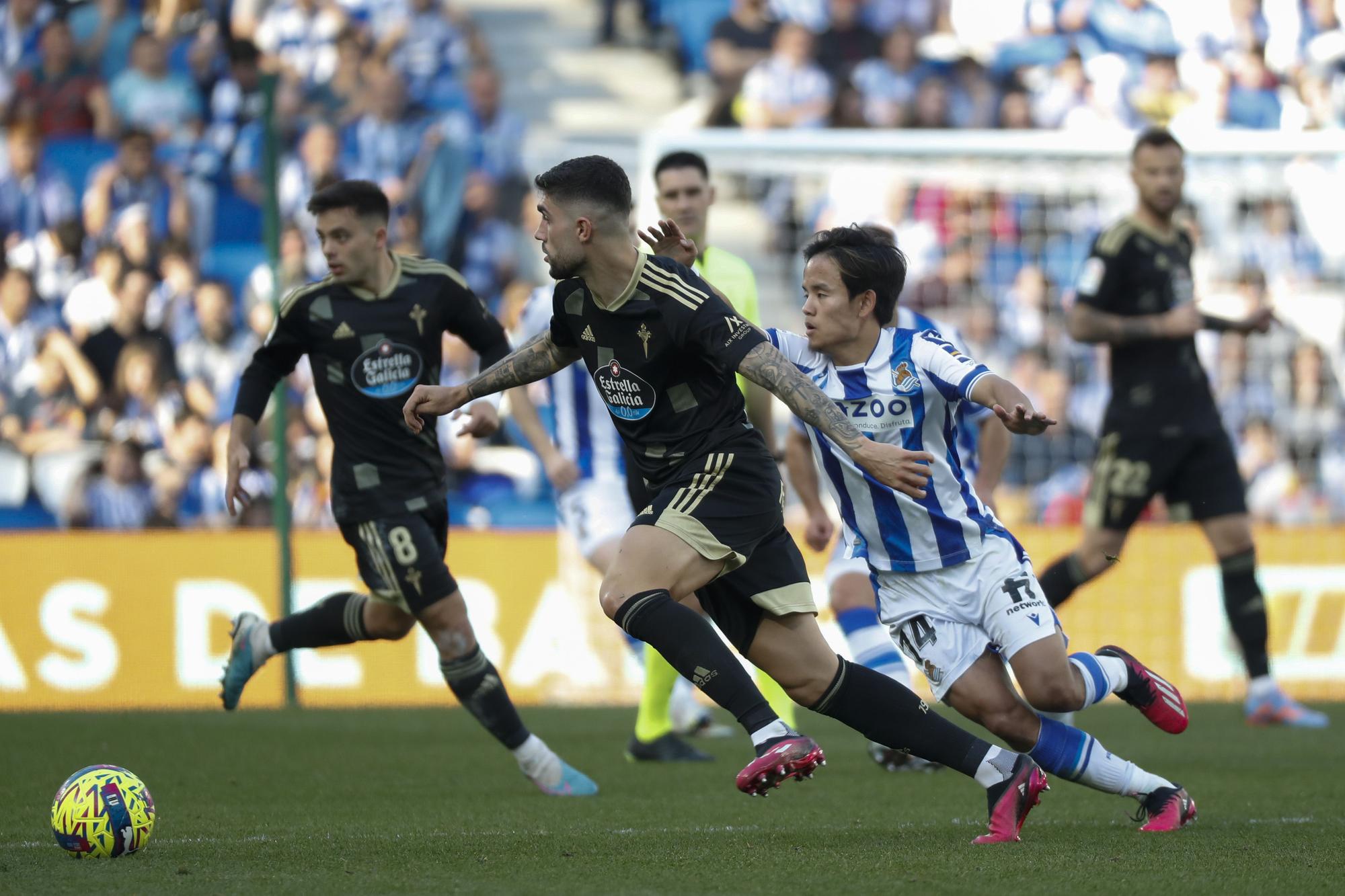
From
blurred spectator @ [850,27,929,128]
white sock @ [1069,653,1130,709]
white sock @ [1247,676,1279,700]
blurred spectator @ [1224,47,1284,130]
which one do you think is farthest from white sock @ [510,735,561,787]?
blurred spectator @ [1224,47,1284,130]

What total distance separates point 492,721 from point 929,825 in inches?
65.8

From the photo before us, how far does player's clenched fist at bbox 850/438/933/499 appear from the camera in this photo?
4234 mm

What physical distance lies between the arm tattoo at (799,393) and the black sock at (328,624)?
98.1 inches

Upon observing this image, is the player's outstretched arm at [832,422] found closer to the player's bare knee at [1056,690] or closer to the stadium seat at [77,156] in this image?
the player's bare knee at [1056,690]

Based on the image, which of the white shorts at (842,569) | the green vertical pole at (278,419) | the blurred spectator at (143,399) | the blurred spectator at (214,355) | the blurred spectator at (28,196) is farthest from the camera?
the blurred spectator at (28,196)

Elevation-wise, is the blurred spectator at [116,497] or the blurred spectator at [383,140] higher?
the blurred spectator at [383,140]

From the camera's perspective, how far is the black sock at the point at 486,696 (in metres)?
6.00

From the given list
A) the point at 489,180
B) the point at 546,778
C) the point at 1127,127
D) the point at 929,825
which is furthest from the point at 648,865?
the point at 1127,127

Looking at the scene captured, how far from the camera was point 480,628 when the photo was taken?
10.3 meters

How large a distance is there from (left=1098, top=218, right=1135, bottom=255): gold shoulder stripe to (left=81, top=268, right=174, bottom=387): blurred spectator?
7.19 meters

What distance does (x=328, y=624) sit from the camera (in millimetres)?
6539

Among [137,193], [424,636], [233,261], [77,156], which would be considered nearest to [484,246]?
[233,261]

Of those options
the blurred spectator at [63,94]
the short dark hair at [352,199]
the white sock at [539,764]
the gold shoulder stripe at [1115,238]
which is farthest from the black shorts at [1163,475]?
the blurred spectator at [63,94]

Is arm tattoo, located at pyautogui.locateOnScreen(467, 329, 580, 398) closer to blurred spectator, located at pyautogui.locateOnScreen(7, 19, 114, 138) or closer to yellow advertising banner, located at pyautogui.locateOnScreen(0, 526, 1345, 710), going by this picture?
yellow advertising banner, located at pyautogui.locateOnScreen(0, 526, 1345, 710)
